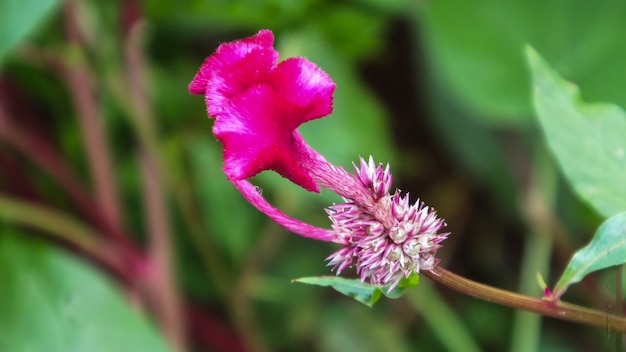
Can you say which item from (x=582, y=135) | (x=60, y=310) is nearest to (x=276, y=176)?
(x=60, y=310)

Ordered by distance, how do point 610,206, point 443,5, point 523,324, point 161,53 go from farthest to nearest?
point 161,53, point 443,5, point 523,324, point 610,206

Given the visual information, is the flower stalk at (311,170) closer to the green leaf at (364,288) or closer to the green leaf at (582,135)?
the green leaf at (364,288)

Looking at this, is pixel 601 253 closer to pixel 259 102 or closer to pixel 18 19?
pixel 259 102

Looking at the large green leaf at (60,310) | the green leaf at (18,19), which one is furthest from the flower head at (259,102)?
the large green leaf at (60,310)

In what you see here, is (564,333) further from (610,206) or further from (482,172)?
(610,206)

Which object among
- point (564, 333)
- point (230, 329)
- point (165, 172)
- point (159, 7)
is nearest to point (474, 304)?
point (564, 333)

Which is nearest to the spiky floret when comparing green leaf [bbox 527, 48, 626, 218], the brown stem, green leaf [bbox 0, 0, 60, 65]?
green leaf [bbox 527, 48, 626, 218]

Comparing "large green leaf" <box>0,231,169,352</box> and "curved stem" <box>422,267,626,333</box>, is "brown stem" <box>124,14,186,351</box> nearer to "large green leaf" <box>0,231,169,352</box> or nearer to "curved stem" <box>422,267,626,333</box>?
"large green leaf" <box>0,231,169,352</box>
